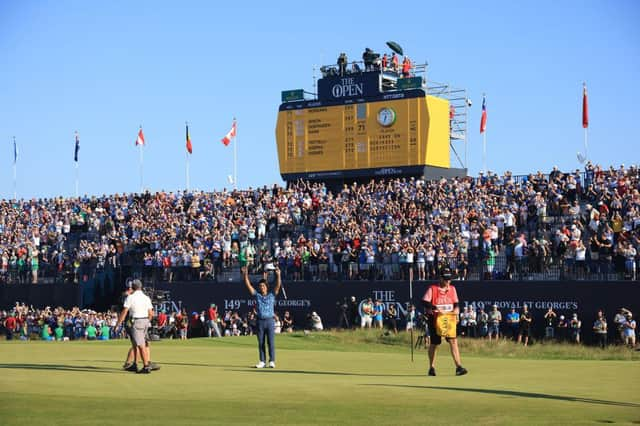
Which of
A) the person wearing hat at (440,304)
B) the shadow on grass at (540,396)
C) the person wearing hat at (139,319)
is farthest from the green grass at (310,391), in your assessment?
the person wearing hat at (440,304)

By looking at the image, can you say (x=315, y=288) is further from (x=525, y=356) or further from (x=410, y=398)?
(x=410, y=398)

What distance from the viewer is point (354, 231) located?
42531mm

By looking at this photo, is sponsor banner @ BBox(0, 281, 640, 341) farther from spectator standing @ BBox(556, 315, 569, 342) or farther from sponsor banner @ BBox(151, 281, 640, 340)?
spectator standing @ BBox(556, 315, 569, 342)

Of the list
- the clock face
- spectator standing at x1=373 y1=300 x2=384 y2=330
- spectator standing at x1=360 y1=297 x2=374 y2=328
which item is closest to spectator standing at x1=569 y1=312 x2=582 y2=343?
spectator standing at x1=373 y1=300 x2=384 y2=330

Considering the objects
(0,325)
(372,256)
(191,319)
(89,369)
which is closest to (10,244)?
(0,325)

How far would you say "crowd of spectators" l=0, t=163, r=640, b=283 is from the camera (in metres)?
36.6

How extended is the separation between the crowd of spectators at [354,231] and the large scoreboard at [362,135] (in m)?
1.20

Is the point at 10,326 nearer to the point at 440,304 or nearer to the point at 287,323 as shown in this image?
the point at 287,323

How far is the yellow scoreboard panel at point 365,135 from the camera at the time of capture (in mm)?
46281

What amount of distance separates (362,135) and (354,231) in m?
6.93

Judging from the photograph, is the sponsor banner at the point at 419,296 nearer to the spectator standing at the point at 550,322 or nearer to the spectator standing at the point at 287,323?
the spectator standing at the point at 550,322

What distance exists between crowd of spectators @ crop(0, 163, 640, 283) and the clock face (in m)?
2.93

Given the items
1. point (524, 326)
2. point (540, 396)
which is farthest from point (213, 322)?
point (540, 396)

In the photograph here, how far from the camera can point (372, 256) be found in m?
41.0
